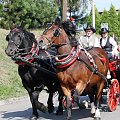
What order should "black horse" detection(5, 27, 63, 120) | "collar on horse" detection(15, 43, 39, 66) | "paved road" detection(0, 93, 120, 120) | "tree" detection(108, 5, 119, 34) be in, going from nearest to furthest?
"black horse" detection(5, 27, 63, 120) → "collar on horse" detection(15, 43, 39, 66) → "paved road" detection(0, 93, 120, 120) → "tree" detection(108, 5, 119, 34)

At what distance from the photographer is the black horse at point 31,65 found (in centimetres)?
856

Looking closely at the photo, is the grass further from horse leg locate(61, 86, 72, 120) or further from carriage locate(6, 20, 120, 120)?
horse leg locate(61, 86, 72, 120)

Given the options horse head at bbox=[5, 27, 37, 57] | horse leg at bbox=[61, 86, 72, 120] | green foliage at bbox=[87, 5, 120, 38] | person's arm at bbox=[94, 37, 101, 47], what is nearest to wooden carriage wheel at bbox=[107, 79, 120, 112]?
person's arm at bbox=[94, 37, 101, 47]

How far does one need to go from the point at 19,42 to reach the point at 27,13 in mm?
19866

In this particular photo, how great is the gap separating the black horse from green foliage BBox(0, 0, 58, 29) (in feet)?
55.6

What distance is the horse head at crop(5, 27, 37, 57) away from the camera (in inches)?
328

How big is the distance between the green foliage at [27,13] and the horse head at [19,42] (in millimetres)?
17101

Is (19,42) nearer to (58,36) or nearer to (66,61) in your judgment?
(58,36)

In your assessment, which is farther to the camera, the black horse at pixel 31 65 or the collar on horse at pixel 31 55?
the collar on horse at pixel 31 55

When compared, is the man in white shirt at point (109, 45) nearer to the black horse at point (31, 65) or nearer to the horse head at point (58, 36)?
the black horse at point (31, 65)

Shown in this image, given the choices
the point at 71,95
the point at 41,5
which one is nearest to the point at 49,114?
the point at 71,95

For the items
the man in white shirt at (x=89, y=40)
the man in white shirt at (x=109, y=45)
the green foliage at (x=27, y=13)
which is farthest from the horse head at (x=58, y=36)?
the green foliage at (x=27, y=13)

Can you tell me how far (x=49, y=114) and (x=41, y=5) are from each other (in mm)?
20154

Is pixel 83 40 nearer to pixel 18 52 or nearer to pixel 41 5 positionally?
pixel 18 52
